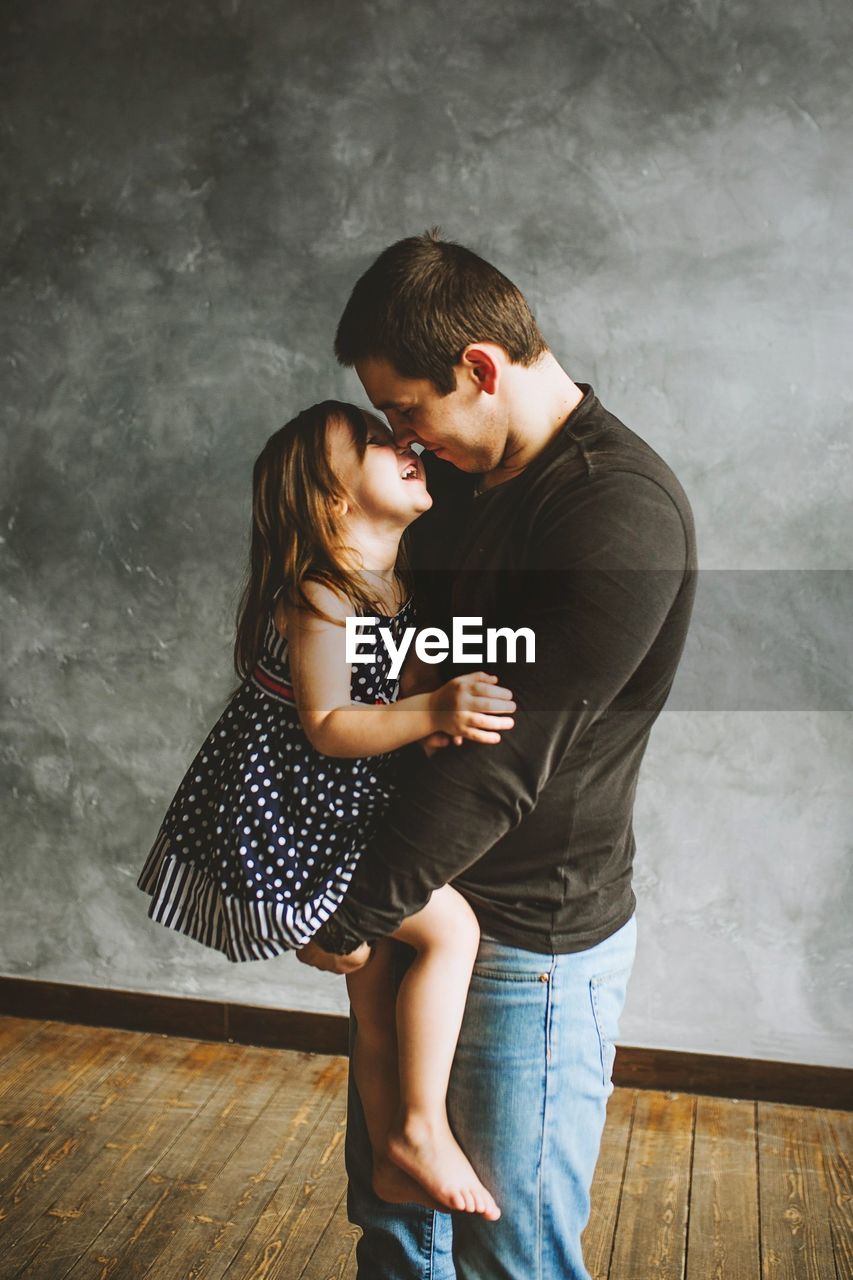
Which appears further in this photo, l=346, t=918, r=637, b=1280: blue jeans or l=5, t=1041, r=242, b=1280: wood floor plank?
l=5, t=1041, r=242, b=1280: wood floor plank

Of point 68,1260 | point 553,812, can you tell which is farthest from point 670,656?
point 68,1260

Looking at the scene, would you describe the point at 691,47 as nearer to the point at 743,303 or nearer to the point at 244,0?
the point at 743,303

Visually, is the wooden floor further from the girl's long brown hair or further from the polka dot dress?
the girl's long brown hair

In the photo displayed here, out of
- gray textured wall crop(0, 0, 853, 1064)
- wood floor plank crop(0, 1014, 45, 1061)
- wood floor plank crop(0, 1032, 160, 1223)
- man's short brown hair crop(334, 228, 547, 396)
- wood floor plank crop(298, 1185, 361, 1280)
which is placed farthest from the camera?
wood floor plank crop(0, 1014, 45, 1061)

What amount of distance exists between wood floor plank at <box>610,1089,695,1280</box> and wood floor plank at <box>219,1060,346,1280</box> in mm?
572

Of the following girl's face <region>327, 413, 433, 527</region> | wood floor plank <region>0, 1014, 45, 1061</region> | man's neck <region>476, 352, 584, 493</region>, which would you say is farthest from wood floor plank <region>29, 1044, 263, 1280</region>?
man's neck <region>476, 352, 584, 493</region>

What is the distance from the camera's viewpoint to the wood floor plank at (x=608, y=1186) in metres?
2.15

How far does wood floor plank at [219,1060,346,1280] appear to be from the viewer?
2092mm

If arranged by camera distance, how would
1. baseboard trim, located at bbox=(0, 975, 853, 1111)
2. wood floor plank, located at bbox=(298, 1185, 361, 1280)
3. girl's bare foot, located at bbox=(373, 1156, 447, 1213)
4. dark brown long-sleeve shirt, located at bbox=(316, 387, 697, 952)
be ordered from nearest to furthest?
dark brown long-sleeve shirt, located at bbox=(316, 387, 697, 952) < girl's bare foot, located at bbox=(373, 1156, 447, 1213) < wood floor plank, located at bbox=(298, 1185, 361, 1280) < baseboard trim, located at bbox=(0, 975, 853, 1111)

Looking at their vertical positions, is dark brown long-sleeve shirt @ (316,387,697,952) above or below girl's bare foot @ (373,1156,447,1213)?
above

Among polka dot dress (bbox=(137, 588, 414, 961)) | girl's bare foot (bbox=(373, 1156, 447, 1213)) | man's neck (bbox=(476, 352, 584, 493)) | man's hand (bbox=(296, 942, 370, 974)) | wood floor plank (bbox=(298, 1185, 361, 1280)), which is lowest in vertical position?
wood floor plank (bbox=(298, 1185, 361, 1280))

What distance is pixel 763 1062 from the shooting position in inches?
106

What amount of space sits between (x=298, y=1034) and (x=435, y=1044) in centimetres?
170

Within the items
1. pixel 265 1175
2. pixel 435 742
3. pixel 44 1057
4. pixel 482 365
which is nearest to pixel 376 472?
pixel 482 365
